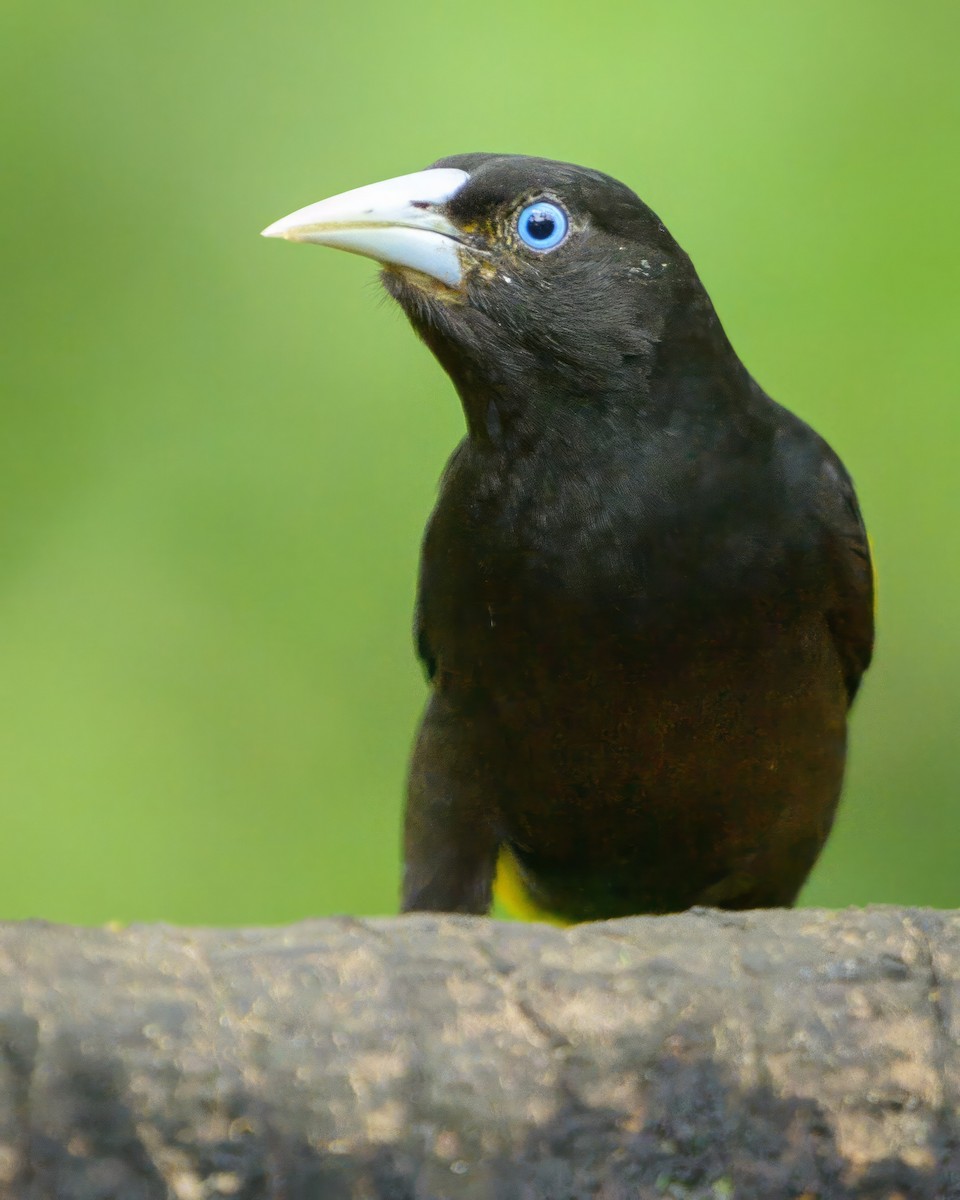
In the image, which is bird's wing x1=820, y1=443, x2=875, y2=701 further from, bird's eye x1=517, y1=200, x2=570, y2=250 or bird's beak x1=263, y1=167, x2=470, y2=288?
bird's beak x1=263, y1=167, x2=470, y2=288

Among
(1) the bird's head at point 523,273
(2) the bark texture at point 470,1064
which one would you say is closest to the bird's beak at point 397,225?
(1) the bird's head at point 523,273

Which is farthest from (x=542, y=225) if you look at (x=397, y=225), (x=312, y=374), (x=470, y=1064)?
(x=312, y=374)

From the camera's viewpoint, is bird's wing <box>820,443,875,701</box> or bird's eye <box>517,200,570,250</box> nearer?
bird's eye <box>517,200,570,250</box>

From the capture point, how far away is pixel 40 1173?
1567mm

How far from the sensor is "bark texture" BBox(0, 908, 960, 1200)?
5.27 ft

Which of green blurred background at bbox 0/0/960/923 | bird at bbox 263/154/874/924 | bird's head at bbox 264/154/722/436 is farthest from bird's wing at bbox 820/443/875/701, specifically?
green blurred background at bbox 0/0/960/923

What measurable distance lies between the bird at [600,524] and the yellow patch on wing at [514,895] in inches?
9.1

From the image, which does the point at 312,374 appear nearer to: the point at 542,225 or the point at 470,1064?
the point at 542,225

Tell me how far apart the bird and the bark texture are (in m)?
0.95

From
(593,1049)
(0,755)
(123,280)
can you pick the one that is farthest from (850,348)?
(593,1049)

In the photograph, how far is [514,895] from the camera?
137 inches

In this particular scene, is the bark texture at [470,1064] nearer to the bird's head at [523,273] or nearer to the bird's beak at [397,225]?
the bird's head at [523,273]

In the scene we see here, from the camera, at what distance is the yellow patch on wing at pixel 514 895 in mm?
3297

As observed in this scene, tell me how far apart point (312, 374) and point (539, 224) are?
2.40 meters
